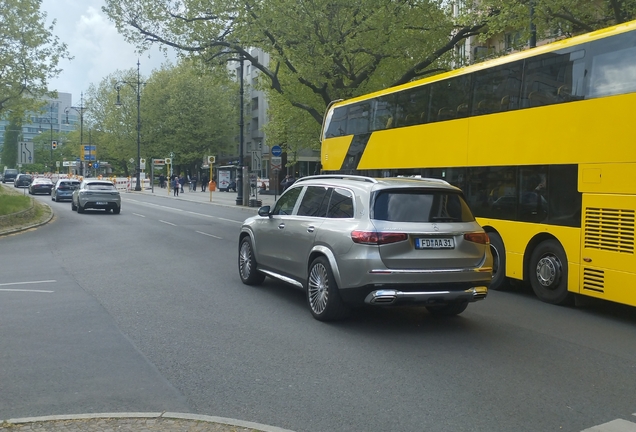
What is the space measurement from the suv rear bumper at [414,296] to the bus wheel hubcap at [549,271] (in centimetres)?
286

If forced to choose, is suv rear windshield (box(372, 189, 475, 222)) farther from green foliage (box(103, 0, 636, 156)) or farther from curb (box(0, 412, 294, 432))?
green foliage (box(103, 0, 636, 156))

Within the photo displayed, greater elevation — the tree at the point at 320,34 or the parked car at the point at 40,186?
the tree at the point at 320,34

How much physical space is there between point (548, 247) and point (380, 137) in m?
5.46

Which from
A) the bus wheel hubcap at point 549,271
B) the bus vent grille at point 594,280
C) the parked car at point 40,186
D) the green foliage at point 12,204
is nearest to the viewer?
the bus vent grille at point 594,280

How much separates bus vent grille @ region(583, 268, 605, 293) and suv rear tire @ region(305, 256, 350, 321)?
3.55 metres

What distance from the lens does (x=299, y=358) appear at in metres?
6.57

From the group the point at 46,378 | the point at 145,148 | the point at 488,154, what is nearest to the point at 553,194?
the point at 488,154

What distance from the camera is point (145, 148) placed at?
7694 centimetres

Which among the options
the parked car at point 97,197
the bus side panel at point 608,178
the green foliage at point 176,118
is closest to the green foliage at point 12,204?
the parked car at point 97,197

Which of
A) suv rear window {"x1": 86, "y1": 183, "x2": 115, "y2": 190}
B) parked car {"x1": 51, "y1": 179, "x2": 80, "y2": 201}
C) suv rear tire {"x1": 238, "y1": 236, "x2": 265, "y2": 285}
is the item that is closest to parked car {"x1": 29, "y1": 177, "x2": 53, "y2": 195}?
parked car {"x1": 51, "y1": 179, "x2": 80, "y2": 201}

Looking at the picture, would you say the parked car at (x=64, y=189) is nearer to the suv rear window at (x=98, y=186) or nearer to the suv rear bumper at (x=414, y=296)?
the suv rear window at (x=98, y=186)

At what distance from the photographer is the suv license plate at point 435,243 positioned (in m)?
7.56

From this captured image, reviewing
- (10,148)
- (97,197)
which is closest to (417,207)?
(97,197)

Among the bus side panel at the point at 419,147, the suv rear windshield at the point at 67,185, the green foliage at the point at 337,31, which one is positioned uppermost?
the green foliage at the point at 337,31
